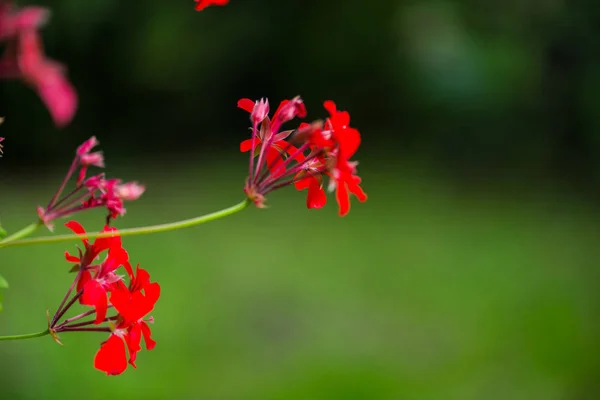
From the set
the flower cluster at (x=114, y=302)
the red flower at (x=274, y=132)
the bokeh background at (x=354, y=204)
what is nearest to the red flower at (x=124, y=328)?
the flower cluster at (x=114, y=302)

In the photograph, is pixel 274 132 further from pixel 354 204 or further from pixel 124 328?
pixel 354 204

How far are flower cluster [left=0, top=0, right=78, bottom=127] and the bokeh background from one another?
84.8 inches

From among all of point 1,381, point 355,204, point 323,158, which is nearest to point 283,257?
point 355,204

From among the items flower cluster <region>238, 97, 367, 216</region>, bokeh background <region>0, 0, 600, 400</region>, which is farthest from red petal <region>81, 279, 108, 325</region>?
bokeh background <region>0, 0, 600, 400</region>

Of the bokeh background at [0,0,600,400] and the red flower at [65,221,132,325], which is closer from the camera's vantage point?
the red flower at [65,221,132,325]

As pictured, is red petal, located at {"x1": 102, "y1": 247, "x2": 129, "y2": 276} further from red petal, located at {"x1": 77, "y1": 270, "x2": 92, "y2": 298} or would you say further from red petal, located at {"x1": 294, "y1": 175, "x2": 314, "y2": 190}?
red petal, located at {"x1": 294, "y1": 175, "x2": 314, "y2": 190}

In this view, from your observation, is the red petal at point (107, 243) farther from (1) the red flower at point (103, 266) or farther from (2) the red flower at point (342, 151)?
(2) the red flower at point (342, 151)

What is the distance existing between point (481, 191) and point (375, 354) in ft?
7.68

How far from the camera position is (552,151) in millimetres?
5488

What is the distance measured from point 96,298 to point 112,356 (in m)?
0.06

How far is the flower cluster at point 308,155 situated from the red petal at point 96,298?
103 mm

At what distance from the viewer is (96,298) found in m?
0.52

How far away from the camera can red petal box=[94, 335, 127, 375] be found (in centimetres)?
56

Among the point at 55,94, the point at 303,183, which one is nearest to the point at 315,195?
the point at 303,183
